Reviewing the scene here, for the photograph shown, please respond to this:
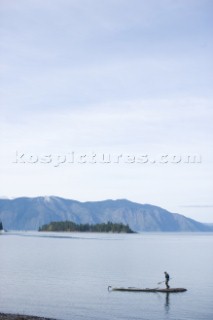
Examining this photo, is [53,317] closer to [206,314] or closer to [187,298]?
[206,314]

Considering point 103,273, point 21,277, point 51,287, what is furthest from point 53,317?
point 103,273

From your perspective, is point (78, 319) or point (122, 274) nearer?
point (78, 319)

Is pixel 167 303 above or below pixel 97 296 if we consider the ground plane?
below

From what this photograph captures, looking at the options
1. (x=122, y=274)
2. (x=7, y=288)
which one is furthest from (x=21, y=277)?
(x=122, y=274)

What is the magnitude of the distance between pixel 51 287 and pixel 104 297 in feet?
40.2

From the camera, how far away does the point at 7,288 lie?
7244 cm

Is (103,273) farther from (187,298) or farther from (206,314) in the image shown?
(206,314)

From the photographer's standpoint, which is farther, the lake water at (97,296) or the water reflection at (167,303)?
the water reflection at (167,303)

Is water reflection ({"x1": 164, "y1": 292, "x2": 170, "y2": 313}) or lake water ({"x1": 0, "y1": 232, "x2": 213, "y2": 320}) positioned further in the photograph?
water reflection ({"x1": 164, "y1": 292, "x2": 170, "y2": 313})

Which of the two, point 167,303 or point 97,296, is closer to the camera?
point 167,303

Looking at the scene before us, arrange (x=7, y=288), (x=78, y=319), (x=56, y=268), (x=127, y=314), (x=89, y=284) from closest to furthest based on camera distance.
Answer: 1. (x=78, y=319)
2. (x=127, y=314)
3. (x=7, y=288)
4. (x=89, y=284)
5. (x=56, y=268)

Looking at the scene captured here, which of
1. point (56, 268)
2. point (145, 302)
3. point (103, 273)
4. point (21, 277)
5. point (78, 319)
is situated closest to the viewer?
point (78, 319)

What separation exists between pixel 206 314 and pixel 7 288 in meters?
34.7

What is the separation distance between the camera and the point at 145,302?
63.3 metres
